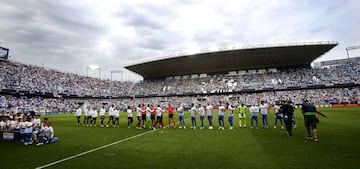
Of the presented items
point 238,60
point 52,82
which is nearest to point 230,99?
point 238,60

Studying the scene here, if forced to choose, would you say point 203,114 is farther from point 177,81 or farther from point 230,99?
point 177,81

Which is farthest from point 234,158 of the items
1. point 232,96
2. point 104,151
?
point 232,96

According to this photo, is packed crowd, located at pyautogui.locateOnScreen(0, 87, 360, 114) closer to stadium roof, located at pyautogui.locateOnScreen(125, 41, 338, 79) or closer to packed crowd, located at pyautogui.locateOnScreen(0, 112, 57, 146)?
stadium roof, located at pyautogui.locateOnScreen(125, 41, 338, 79)

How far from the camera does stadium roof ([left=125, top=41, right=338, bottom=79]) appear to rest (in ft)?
150

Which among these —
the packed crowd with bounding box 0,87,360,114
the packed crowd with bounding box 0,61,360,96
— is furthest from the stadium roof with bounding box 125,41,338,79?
the packed crowd with bounding box 0,87,360,114

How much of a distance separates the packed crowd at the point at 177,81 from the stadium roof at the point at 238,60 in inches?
105

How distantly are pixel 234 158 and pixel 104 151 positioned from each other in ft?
18.6

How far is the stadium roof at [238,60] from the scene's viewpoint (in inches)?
1804

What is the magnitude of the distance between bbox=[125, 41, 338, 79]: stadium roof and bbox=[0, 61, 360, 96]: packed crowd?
267 cm

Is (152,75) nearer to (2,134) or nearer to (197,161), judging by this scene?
(2,134)

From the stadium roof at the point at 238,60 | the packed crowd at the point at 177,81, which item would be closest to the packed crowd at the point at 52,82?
the packed crowd at the point at 177,81

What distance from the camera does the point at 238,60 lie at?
52219 mm

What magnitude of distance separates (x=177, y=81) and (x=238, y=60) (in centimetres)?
2107

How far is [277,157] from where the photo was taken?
688 cm
